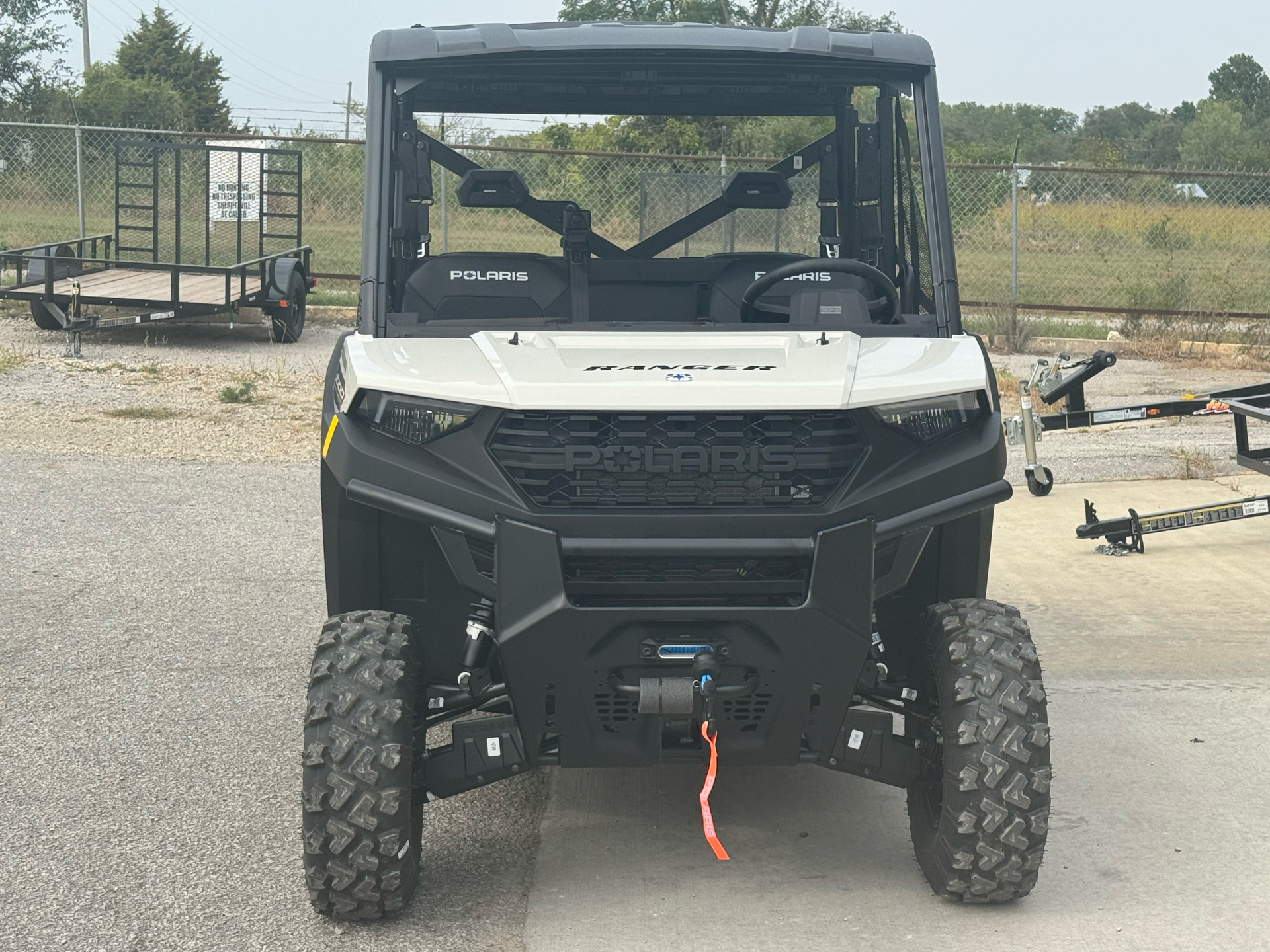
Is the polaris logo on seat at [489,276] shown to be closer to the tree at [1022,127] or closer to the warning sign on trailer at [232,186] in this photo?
the warning sign on trailer at [232,186]

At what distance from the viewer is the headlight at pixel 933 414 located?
11.5 ft

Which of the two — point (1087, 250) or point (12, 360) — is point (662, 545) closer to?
point (12, 360)

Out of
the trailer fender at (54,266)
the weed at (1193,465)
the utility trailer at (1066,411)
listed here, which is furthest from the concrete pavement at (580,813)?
the trailer fender at (54,266)

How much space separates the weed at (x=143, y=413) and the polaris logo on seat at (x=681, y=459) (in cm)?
823

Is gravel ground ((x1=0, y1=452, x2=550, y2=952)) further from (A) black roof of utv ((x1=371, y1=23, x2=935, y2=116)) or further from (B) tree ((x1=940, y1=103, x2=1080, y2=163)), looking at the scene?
(B) tree ((x1=940, y1=103, x2=1080, y2=163))

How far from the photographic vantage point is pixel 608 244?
4961 millimetres

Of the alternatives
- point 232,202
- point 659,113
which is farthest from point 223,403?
point 659,113

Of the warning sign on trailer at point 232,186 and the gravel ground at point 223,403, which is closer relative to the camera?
the gravel ground at point 223,403

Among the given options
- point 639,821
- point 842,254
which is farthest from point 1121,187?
point 639,821

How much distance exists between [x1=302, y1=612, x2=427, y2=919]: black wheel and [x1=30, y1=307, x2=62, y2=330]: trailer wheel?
11.8 meters

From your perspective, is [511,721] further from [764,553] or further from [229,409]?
[229,409]

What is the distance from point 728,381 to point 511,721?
3.34ft

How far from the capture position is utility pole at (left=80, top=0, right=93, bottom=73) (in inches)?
1793

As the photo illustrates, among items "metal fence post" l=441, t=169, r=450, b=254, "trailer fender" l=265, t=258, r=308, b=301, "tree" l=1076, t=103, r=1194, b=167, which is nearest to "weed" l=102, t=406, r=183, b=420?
"trailer fender" l=265, t=258, r=308, b=301
